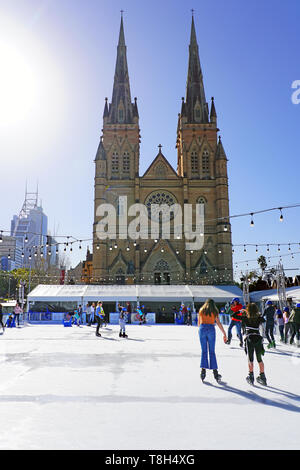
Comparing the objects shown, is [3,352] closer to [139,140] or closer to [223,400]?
[223,400]

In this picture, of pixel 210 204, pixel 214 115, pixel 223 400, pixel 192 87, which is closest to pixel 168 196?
pixel 210 204

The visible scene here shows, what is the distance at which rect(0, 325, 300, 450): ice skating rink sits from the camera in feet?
10.0

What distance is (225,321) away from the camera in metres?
21.6

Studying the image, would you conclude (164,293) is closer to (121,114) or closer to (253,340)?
(253,340)

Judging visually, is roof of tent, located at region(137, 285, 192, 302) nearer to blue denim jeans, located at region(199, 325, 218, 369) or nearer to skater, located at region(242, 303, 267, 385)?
blue denim jeans, located at region(199, 325, 218, 369)

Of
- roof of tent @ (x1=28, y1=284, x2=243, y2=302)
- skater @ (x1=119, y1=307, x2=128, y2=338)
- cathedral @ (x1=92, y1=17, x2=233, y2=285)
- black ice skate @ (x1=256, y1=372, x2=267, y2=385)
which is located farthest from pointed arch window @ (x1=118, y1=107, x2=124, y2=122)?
black ice skate @ (x1=256, y1=372, x2=267, y2=385)

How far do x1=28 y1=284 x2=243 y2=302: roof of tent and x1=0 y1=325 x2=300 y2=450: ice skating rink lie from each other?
2013cm

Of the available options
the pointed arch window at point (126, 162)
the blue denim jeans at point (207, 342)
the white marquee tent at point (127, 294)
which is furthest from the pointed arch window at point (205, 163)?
the blue denim jeans at point (207, 342)

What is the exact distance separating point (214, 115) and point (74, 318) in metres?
34.3

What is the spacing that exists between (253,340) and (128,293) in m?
23.5

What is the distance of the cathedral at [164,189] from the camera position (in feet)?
130
